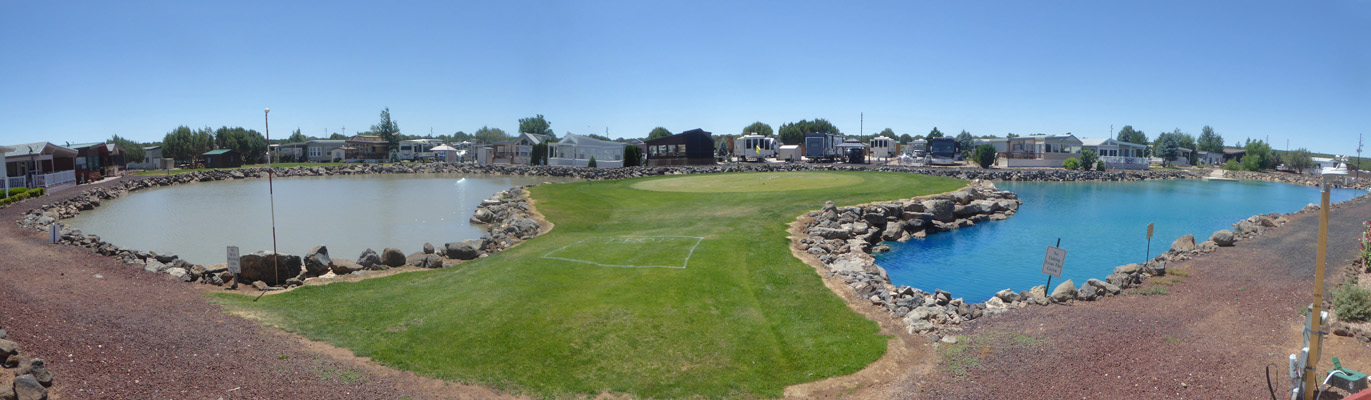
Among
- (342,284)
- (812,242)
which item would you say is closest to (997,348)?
(812,242)

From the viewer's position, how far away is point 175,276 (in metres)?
17.3

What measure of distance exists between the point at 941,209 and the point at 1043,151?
60045 mm

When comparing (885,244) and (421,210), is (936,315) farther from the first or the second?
(421,210)

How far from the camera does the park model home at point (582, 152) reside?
272ft

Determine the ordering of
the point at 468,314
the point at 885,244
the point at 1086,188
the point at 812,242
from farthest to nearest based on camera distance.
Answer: the point at 1086,188
the point at 885,244
the point at 812,242
the point at 468,314

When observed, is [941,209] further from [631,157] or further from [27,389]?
[631,157]

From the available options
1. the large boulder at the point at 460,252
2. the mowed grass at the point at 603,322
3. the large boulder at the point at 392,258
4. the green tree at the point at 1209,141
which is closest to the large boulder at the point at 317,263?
the large boulder at the point at 392,258

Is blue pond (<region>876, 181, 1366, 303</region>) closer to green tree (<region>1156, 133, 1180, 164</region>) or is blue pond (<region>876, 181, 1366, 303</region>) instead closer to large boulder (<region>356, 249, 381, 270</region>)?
large boulder (<region>356, 249, 381, 270</region>)

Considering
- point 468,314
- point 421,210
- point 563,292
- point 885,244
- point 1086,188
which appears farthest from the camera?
point 1086,188

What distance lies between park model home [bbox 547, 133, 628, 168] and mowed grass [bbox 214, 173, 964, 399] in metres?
62.3

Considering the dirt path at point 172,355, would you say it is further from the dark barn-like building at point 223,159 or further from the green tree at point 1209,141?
the green tree at point 1209,141

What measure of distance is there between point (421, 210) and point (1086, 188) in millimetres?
56550

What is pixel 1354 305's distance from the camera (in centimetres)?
1186

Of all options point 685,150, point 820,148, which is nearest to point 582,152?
point 685,150
